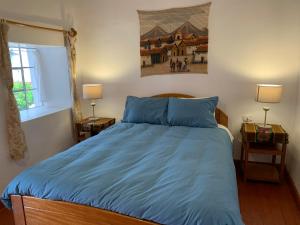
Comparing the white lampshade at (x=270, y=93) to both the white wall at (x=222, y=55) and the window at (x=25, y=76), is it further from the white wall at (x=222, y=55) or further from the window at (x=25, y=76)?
the window at (x=25, y=76)

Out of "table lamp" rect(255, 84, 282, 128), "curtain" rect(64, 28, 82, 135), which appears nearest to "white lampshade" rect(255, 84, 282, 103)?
"table lamp" rect(255, 84, 282, 128)

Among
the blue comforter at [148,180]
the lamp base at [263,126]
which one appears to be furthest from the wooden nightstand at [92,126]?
the lamp base at [263,126]

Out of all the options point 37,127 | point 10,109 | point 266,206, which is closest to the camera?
point 266,206

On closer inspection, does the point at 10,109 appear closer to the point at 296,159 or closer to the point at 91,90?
the point at 91,90

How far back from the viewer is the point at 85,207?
1434 mm

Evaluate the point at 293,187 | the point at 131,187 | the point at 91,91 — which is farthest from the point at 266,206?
the point at 91,91

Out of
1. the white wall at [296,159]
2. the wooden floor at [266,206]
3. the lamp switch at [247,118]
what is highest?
the lamp switch at [247,118]

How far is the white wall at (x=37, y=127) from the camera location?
2373mm

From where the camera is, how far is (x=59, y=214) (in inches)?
59.8

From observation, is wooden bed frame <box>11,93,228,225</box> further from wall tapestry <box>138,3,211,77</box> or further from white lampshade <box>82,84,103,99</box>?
wall tapestry <box>138,3,211,77</box>

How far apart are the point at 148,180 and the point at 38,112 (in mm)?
2176

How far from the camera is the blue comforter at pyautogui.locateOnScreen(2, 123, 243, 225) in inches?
49.4

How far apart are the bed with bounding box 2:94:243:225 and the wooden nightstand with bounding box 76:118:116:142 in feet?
3.33

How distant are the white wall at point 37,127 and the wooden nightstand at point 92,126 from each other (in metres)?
0.18
